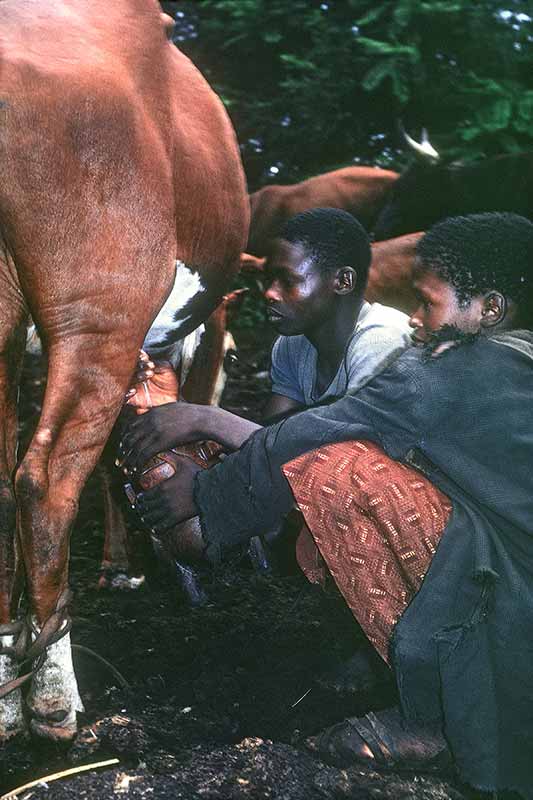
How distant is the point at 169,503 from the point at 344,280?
101 centimetres

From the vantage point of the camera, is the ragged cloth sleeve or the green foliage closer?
the ragged cloth sleeve

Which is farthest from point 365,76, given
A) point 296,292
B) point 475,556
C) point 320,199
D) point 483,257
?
point 475,556

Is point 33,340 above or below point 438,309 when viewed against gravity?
below

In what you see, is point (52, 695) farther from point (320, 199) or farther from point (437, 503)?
point (320, 199)

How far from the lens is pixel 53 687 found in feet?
8.29

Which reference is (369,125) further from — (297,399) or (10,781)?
(10,781)

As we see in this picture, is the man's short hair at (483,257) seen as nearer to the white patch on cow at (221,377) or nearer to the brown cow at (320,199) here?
the white patch on cow at (221,377)

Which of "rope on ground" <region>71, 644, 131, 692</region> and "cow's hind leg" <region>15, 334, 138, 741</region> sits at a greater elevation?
"cow's hind leg" <region>15, 334, 138, 741</region>

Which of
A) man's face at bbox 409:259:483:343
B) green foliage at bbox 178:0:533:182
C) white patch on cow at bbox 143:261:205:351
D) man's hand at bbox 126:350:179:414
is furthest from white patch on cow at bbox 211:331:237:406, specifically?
green foliage at bbox 178:0:533:182

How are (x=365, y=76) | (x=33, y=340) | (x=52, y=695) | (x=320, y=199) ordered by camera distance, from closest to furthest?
(x=52, y=695)
(x=33, y=340)
(x=320, y=199)
(x=365, y=76)

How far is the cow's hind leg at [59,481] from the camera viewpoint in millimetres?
2383

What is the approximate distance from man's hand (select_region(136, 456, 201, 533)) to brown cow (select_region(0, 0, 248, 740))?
23 centimetres

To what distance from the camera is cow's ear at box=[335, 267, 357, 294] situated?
3062mm

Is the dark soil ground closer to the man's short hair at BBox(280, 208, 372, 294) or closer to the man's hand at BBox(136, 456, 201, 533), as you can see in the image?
Answer: the man's hand at BBox(136, 456, 201, 533)
